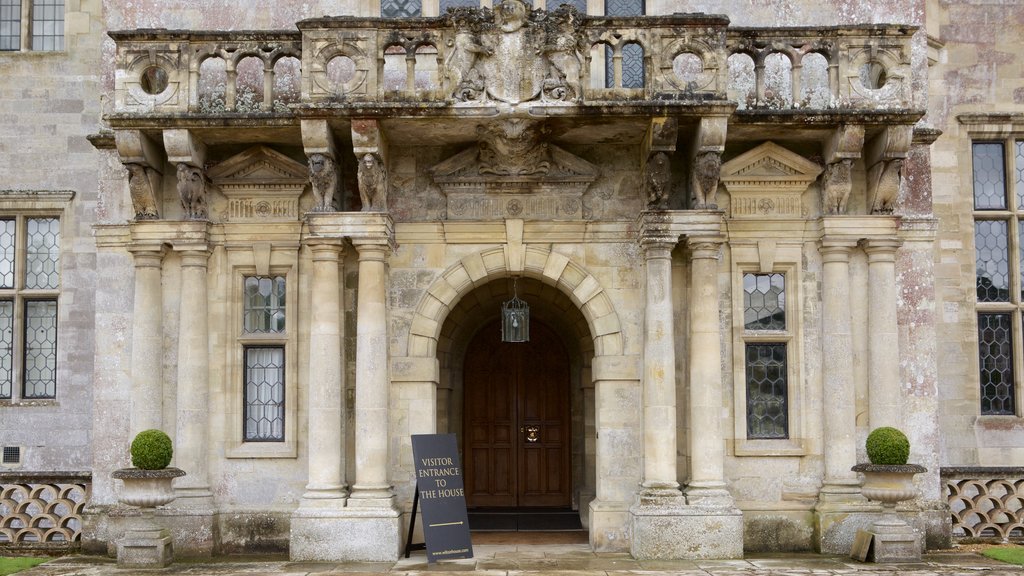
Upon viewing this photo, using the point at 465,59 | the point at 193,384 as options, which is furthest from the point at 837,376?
the point at 193,384

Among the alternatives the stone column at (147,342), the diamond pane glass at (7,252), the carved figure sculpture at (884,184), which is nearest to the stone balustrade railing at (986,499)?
the carved figure sculpture at (884,184)

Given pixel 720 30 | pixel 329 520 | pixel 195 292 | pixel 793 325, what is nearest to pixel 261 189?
pixel 195 292

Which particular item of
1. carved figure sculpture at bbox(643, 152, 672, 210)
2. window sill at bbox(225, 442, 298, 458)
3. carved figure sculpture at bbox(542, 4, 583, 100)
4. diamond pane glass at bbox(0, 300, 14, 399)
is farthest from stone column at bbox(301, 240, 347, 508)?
diamond pane glass at bbox(0, 300, 14, 399)

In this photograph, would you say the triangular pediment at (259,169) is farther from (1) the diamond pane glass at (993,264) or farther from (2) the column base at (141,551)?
(1) the diamond pane glass at (993,264)

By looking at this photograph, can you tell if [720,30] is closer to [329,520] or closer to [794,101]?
[794,101]

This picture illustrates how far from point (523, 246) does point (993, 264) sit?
7837 mm

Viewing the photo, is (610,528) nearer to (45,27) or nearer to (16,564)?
(16,564)

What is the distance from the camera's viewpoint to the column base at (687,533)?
13078mm

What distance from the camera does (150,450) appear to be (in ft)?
42.4

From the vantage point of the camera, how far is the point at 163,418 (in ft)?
46.5

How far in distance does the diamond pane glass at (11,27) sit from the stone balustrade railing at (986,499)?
15655 millimetres

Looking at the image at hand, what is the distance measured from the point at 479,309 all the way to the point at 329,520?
4625 mm

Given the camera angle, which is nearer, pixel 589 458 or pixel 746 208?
pixel 746 208

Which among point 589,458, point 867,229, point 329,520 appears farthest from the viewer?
point 589,458
